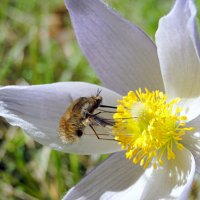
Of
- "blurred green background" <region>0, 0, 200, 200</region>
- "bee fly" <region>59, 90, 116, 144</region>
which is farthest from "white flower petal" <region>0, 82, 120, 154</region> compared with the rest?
"blurred green background" <region>0, 0, 200, 200</region>

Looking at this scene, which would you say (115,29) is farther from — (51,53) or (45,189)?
(51,53)

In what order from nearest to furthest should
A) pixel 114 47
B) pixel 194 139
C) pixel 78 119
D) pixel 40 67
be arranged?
pixel 78 119, pixel 194 139, pixel 114 47, pixel 40 67

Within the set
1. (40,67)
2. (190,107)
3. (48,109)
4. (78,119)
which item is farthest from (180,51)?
(40,67)

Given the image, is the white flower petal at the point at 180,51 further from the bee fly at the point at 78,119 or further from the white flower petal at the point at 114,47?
the bee fly at the point at 78,119

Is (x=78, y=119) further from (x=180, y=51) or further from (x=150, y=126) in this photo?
(x=180, y=51)

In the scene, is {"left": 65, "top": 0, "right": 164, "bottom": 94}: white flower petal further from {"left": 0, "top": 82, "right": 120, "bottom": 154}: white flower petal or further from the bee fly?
the bee fly

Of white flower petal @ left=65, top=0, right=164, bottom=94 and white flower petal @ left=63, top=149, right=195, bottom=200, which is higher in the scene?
white flower petal @ left=65, top=0, right=164, bottom=94

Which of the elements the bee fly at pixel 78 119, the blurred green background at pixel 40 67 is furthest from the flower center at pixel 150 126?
the blurred green background at pixel 40 67
